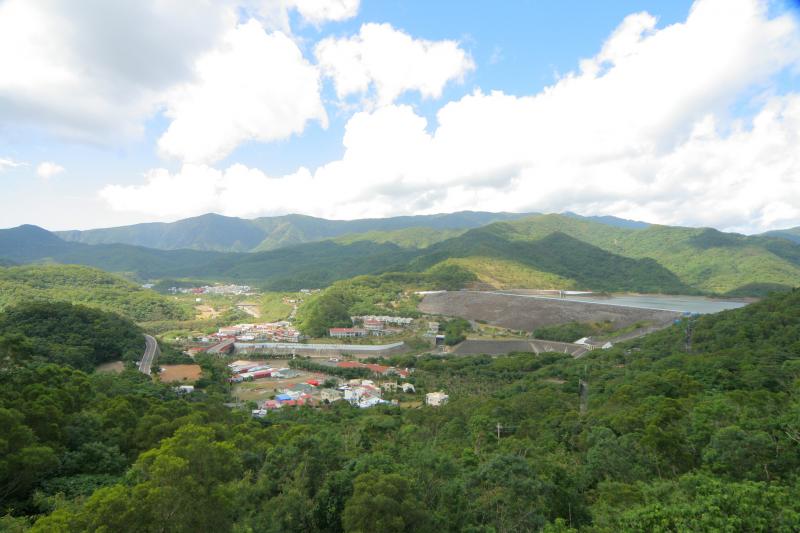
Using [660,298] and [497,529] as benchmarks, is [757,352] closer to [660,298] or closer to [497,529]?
[497,529]

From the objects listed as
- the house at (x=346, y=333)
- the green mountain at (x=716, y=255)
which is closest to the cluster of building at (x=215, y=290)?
the house at (x=346, y=333)

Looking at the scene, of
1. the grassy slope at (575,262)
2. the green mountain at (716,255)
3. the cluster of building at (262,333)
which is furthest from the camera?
the grassy slope at (575,262)

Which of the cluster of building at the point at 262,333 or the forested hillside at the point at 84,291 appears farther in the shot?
the forested hillside at the point at 84,291

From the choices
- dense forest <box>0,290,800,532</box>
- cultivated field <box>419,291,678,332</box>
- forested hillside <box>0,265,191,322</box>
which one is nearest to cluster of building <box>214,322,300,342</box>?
forested hillside <box>0,265,191,322</box>

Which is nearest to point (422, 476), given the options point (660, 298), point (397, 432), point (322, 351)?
point (397, 432)

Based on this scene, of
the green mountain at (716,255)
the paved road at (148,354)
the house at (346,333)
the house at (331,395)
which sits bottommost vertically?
the house at (346,333)

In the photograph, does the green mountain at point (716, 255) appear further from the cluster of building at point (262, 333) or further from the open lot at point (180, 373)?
the open lot at point (180, 373)

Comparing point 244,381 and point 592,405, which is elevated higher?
point 592,405
